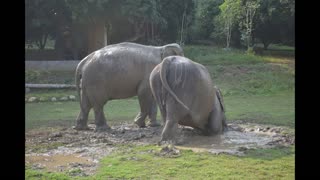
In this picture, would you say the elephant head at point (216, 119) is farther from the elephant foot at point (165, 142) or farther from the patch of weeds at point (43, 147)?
the patch of weeds at point (43, 147)

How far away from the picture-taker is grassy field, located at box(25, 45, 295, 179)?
6.31m

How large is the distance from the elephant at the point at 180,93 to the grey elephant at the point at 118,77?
180 cm

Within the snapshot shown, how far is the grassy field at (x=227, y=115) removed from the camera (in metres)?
6.31

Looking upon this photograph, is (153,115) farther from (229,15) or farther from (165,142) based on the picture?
(229,15)

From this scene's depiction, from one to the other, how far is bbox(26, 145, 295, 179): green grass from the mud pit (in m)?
0.29

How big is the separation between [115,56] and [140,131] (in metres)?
1.83

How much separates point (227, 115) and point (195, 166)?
6.91m

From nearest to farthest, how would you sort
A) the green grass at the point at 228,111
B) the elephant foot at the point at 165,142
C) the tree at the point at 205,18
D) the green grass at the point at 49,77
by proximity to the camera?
the elephant foot at the point at 165,142
the green grass at the point at 228,111
the green grass at the point at 49,77
the tree at the point at 205,18

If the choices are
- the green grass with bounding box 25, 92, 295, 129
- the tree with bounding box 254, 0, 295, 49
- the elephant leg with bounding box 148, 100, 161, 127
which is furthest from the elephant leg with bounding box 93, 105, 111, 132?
the tree with bounding box 254, 0, 295, 49

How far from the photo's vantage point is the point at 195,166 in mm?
6676

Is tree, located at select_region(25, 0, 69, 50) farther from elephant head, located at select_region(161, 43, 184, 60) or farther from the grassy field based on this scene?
elephant head, located at select_region(161, 43, 184, 60)

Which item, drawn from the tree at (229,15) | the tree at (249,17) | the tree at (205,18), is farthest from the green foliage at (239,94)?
the tree at (205,18)

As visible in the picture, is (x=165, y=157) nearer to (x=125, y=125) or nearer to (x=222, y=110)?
(x=222, y=110)
